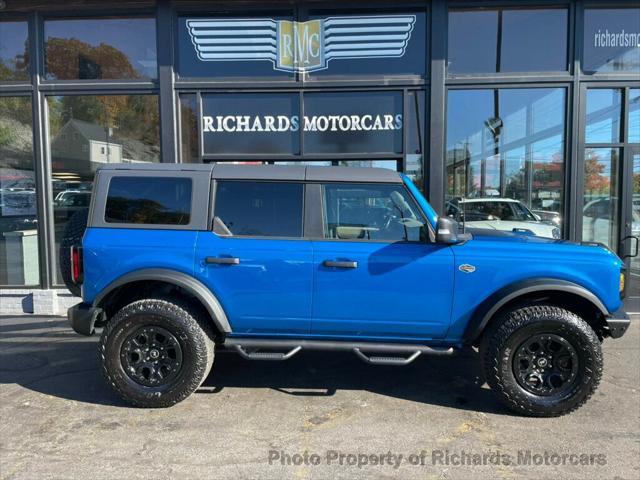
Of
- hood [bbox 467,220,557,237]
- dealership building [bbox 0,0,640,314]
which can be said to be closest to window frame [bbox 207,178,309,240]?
dealership building [bbox 0,0,640,314]

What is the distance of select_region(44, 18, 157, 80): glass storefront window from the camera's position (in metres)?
7.50

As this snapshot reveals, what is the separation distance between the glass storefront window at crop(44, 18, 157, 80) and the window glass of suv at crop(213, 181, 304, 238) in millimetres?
4330

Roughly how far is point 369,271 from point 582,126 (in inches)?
198

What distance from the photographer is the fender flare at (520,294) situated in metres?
3.81

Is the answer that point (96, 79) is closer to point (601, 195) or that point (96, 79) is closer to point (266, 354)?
point (266, 354)

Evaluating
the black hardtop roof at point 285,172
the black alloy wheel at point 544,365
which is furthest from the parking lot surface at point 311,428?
the black hardtop roof at point 285,172

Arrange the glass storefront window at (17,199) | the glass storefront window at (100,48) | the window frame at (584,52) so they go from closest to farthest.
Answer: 1. the window frame at (584,52)
2. the glass storefront window at (100,48)
3. the glass storefront window at (17,199)

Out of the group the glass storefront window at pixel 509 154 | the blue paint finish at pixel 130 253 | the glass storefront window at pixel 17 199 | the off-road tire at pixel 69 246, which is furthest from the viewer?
the glass storefront window at pixel 17 199

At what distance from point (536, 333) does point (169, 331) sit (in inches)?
114

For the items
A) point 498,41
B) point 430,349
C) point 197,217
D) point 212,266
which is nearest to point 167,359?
point 212,266

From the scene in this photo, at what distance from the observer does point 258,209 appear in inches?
162

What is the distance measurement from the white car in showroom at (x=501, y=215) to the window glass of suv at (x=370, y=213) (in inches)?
136

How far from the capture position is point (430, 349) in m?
3.99

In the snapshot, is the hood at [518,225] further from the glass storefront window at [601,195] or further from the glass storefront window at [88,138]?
the glass storefront window at [88,138]
